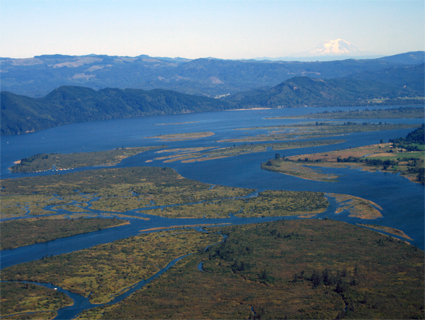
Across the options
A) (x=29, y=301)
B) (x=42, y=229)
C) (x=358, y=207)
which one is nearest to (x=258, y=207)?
(x=358, y=207)

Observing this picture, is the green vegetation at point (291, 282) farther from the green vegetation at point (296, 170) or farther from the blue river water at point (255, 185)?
the green vegetation at point (296, 170)

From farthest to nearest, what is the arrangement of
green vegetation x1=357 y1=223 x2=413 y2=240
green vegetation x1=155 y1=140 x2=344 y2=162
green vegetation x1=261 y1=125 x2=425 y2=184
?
green vegetation x1=155 y1=140 x2=344 y2=162 < green vegetation x1=261 y1=125 x2=425 y2=184 < green vegetation x1=357 y1=223 x2=413 y2=240

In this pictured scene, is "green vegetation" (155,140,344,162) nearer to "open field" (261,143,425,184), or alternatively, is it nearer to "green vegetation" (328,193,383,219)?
"open field" (261,143,425,184)

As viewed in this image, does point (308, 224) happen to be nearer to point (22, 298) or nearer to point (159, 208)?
point (159, 208)

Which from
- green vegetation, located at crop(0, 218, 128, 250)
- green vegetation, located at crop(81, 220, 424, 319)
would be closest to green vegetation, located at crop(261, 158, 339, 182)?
green vegetation, located at crop(81, 220, 424, 319)

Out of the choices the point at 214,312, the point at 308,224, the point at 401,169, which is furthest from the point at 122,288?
the point at 401,169

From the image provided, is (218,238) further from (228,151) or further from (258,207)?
(228,151)
